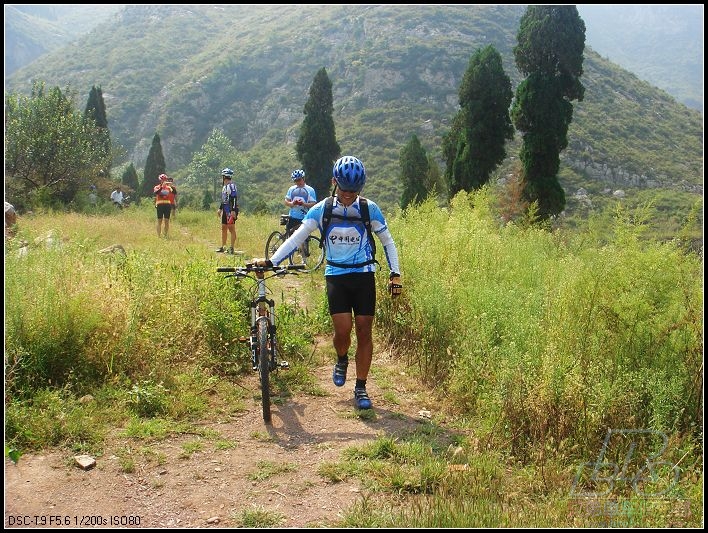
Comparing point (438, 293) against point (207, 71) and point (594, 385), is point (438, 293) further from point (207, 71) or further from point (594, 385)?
point (207, 71)

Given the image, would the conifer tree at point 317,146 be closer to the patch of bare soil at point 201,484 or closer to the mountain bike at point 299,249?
the mountain bike at point 299,249

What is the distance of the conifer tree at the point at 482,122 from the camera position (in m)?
25.8

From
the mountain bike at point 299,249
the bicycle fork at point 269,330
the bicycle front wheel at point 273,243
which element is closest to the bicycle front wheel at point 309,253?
the mountain bike at point 299,249

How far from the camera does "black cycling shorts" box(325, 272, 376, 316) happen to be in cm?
508

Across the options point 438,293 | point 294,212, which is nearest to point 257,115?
point 294,212

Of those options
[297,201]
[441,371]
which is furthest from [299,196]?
[441,371]

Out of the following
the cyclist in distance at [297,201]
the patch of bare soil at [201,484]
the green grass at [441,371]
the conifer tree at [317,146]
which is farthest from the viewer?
the conifer tree at [317,146]

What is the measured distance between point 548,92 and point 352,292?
65.1ft

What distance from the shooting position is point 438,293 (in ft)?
20.0

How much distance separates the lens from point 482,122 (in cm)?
2602

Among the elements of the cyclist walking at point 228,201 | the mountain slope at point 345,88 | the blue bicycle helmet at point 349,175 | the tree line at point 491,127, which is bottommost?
the cyclist walking at point 228,201

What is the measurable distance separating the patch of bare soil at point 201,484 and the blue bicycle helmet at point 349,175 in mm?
2254

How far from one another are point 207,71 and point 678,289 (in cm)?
10984

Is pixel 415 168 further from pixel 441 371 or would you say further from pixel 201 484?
pixel 201 484
